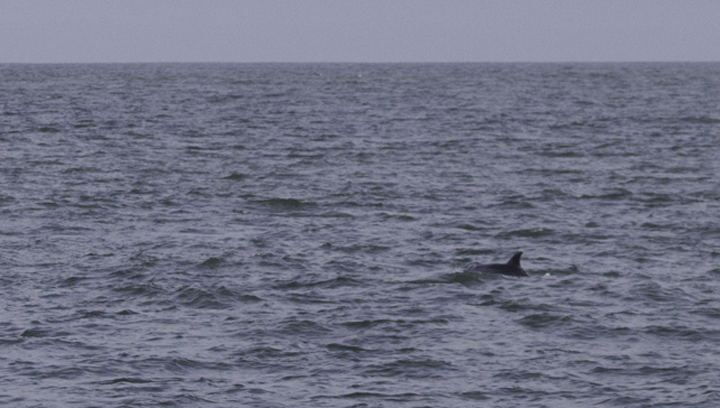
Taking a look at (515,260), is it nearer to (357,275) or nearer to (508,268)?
(508,268)

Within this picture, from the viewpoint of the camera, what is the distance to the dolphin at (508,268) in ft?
77.3

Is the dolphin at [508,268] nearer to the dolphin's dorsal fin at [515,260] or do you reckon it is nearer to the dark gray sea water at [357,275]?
the dolphin's dorsal fin at [515,260]

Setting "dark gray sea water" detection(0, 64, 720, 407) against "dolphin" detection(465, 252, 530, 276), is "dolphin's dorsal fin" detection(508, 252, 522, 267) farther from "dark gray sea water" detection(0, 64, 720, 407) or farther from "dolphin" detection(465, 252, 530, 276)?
"dark gray sea water" detection(0, 64, 720, 407)

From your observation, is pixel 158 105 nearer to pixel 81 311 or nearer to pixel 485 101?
pixel 485 101

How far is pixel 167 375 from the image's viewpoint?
16516 mm

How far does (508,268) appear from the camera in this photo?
23594mm

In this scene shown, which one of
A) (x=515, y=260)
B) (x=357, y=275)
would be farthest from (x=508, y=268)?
(x=357, y=275)

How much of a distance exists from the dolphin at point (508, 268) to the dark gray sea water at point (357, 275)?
0.41m

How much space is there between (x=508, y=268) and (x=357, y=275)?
3.30 m

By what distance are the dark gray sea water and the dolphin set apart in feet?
1.35

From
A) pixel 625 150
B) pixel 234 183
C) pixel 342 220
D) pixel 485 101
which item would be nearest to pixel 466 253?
pixel 342 220

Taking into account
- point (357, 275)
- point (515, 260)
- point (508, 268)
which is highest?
point (515, 260)

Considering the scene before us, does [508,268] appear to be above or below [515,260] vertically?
below

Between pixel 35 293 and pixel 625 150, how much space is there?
113 feet
